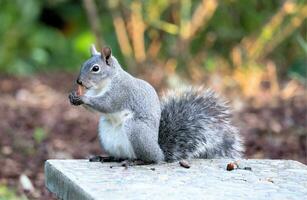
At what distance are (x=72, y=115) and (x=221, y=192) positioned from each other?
388cm

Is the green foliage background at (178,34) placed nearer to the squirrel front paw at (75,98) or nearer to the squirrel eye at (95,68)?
the squirrel eye at (95,68)

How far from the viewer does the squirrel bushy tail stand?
3.89m

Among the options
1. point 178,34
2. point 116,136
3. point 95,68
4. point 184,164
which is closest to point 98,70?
point 95,68

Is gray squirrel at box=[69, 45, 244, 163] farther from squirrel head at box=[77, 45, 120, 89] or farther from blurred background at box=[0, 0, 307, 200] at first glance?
blurred background at box=[0, 0, 307, 200]

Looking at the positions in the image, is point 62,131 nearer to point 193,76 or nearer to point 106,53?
point 193,76

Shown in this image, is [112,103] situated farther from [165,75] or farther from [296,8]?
[165,75]

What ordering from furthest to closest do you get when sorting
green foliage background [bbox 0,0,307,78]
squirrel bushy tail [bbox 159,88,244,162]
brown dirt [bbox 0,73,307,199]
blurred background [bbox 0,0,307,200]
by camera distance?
green foliage background [bbox 0,0,307,78] → blurred background [bbox 0,0,307,200] → brown dirt [bbox 0,73,307,199] → squirrel bushy tail [bbox 159,88,244,162]

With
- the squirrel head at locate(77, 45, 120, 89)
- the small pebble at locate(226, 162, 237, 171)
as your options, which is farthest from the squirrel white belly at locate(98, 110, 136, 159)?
the small pebble at locate(226, 162, 237, 171)

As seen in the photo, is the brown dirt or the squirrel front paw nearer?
the squirrel front paw

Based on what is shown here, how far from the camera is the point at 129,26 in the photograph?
27.4 feet

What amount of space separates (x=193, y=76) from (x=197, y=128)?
3833 mm

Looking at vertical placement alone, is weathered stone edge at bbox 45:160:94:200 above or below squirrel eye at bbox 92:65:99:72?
below

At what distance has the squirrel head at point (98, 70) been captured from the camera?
3.69m

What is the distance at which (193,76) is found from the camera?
776 centimetres
